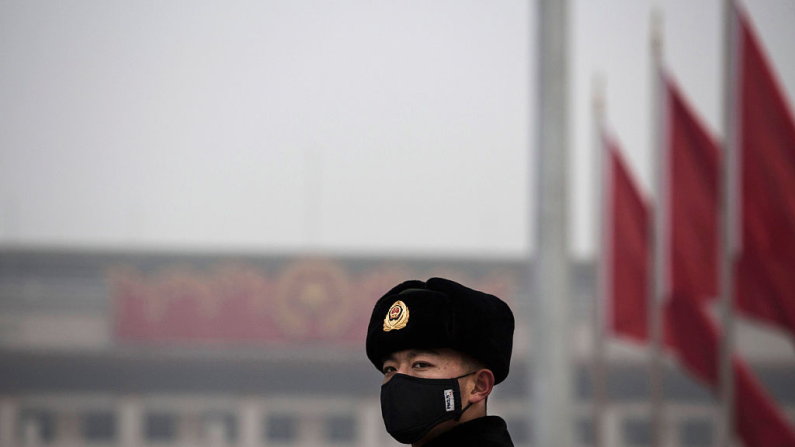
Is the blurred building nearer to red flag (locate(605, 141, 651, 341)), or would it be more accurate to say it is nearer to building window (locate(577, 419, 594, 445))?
building window (locate(577, 419, 594, 445))

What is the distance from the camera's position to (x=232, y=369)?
86.5ft

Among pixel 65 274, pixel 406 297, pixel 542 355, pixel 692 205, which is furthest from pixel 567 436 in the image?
pixel 65 274

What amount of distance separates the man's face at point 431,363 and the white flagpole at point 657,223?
26.2 ft

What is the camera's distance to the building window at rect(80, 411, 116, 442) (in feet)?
85.2

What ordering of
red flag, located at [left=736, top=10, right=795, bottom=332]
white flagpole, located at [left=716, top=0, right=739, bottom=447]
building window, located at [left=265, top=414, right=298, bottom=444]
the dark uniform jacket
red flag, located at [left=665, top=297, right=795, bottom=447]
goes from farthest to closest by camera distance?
building window, located at [left=265, top=414, right=298, bottom=444] → red flag, located at [left=665, top=297, right=795, bottom=447] → white flagpole, located at [left=716, top=0, right=739, bottom=447] → red flag, located at [left=736, top=10, right=795, bottom=332] → the dark uniform jacket

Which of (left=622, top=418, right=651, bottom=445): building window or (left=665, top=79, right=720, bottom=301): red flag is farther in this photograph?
(left=622, top=418, right=651, bottom=445): building window

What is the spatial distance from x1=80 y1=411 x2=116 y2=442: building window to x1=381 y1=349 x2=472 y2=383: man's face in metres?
25.7

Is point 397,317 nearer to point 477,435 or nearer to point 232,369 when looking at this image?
point 477,435

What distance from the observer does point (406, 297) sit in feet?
5.72

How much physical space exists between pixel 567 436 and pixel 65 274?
1006 inches

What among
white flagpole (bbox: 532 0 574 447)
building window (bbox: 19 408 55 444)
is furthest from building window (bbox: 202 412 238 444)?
white flagpole (bbox: 532 0 574 447)

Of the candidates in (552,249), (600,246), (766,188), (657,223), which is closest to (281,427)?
(600,246)

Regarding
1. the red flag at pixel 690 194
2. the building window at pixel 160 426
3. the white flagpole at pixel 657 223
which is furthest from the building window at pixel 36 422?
the red flag at pixel 690 194

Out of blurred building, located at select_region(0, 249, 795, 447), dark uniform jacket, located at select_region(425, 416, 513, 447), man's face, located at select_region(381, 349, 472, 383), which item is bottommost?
blurred building, located at select_region(0, 249, 795, 447)
